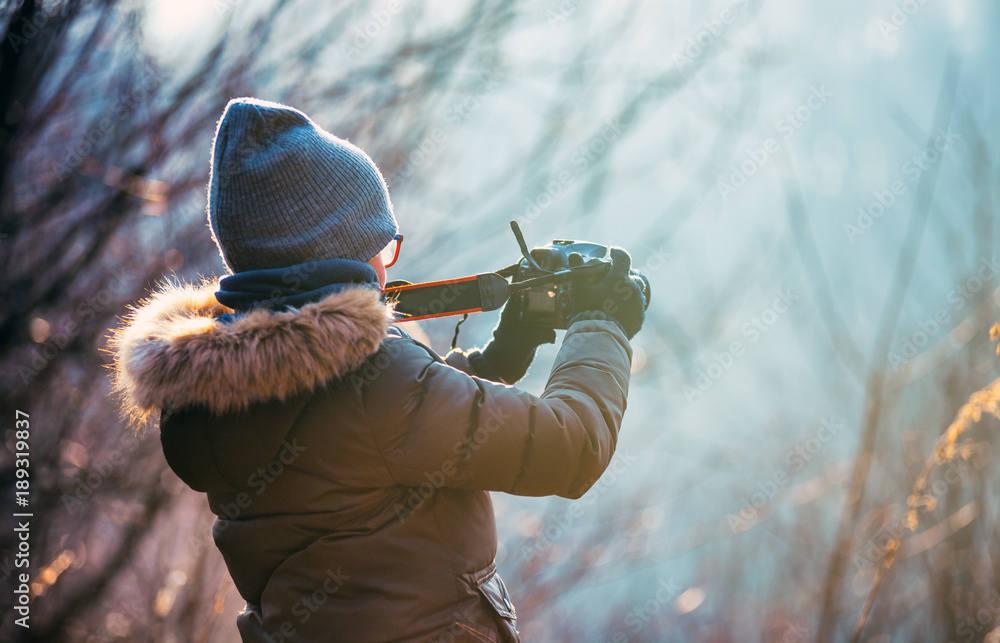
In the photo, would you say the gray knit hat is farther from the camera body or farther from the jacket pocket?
the jacket pocket

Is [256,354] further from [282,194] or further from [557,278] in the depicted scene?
[557,278]

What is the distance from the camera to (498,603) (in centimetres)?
102

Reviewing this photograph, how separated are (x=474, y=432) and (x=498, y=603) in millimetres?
317

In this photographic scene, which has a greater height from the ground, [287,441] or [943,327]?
[287,441]

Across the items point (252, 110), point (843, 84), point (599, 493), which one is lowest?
point (599, 493)

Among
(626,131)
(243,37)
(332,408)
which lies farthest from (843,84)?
Answer: (332,408)

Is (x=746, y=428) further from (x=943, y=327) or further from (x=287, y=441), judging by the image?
(x=287, y=441)

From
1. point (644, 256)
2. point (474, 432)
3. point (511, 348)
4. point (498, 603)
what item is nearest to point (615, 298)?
point (511, 348)

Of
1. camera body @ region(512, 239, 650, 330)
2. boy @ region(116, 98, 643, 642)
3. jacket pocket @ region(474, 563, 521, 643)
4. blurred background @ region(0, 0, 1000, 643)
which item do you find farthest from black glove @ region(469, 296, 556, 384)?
blurred background @ region(0, 0, 1000, 643)

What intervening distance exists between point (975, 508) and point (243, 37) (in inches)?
130

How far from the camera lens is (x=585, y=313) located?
1.25 m

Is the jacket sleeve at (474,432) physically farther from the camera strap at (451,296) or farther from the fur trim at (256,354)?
the camera strap at (451,296)

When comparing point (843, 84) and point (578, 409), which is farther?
point (843, 84)

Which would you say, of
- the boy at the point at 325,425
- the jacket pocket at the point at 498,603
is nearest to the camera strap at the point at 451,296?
the boy at the point at 325,425
